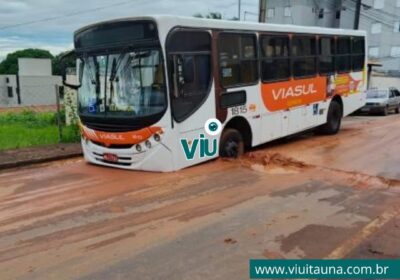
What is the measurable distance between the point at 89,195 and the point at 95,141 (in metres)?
2.01

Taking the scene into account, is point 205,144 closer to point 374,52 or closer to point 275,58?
point 275,58

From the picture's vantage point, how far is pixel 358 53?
15.3 meters

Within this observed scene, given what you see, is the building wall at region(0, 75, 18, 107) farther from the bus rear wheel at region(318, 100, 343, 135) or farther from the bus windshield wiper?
the bus windshield wiper

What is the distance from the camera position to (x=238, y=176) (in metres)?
8.71

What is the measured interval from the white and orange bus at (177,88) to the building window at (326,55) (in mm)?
1843

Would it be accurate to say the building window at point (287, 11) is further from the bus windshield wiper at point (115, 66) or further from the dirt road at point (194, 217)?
the bus windshield wiper at point (115, 66)

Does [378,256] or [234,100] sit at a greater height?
[234,100]

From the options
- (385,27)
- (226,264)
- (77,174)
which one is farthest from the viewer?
(385,27)

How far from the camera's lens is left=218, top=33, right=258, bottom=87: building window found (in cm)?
957

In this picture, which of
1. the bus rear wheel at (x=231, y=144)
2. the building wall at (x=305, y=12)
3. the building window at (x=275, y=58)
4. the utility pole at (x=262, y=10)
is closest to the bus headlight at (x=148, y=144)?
the bus rear wheel at (x=231, y=144)

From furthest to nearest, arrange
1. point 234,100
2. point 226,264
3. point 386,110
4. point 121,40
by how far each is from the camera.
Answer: point 386,110 → point 234,100 → point 121,40 → point 226,264

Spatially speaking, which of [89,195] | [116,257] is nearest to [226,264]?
[116,257]

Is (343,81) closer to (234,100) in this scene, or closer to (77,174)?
(234,100)

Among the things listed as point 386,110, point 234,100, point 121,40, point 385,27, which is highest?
point 385,27
